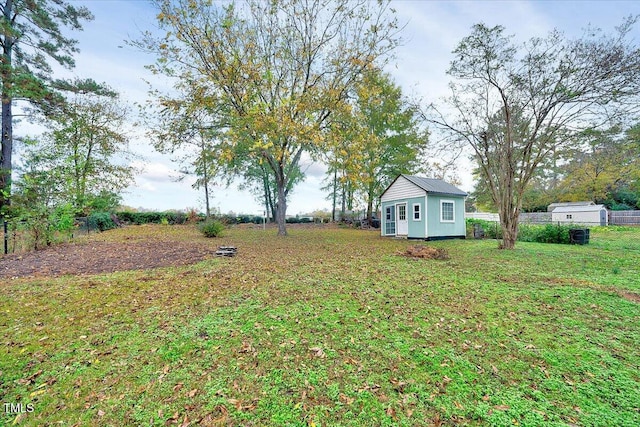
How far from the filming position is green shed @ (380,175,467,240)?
12781 mm

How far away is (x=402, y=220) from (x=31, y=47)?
60.6ft

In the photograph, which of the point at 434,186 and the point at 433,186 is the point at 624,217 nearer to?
the point at 434,186

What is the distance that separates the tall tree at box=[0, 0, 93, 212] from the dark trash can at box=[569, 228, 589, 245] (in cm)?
2226

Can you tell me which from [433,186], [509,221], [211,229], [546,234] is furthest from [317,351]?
[546,234]

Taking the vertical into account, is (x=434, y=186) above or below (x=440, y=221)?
above

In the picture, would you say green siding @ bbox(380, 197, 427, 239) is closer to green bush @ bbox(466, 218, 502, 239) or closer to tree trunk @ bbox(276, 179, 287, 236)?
green bush @ bbox(466, 218, 502, 239)

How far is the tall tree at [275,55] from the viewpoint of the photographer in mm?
9328

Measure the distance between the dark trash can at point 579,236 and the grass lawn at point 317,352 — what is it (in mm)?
8016

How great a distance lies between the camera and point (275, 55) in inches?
413

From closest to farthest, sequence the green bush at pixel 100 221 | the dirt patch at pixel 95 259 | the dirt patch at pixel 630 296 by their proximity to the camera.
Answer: the dirt patch at pixel 630 296
the dirt patch at pixel 95 259
the green bush at pixel 100 221

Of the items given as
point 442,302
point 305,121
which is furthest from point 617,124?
point 305,121

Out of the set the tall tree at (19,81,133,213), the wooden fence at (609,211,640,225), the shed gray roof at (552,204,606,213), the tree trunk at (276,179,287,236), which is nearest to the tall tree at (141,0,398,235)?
the tree trunk at (276,179,287,236)

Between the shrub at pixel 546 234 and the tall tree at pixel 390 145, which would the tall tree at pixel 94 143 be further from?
the shrub at pixel 546 234

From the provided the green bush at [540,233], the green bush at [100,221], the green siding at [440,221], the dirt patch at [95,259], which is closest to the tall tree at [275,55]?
the dirt patch at [95,259]
